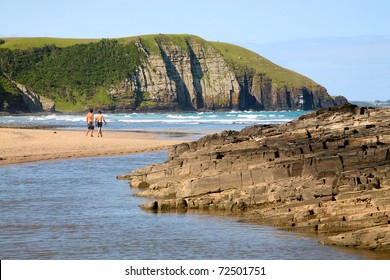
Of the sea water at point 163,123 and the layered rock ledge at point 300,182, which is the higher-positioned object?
the layered rock ledge at point 300,182

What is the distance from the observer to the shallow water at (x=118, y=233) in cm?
1330

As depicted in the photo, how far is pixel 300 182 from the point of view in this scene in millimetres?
16375

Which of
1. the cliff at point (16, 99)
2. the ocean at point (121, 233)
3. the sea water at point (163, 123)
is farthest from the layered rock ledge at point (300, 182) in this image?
the cliff at point (16, 99)

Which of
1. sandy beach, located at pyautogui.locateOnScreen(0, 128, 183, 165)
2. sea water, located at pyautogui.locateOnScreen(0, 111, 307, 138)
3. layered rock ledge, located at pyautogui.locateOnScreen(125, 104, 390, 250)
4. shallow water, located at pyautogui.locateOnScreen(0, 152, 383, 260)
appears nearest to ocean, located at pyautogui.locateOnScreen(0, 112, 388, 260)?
shallow water, located at pyautogui.locateOnScreen(0, 152, 383, 260)

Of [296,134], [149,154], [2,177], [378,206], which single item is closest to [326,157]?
[378,206]

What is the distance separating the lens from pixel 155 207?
1783 centimetres

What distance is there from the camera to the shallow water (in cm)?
1330

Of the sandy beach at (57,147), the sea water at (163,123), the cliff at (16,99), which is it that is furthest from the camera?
the cliff at (16,99)

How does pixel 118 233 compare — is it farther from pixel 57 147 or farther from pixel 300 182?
pixel 57 147

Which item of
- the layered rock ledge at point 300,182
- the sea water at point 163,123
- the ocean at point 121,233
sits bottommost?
the sea water at point 163,123

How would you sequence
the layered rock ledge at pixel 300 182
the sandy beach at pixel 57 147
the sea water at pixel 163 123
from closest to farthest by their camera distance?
the layered rock ledge at pixel 300 182 → the sandy beach at pixel 57 147 → the sea water at pixel 163 123

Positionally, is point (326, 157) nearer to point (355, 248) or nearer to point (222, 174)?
point (222, 174)

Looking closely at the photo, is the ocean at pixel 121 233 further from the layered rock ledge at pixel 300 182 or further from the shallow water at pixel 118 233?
the layered rock ledge at pixel 300 182

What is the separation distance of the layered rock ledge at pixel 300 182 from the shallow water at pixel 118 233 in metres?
0.48
